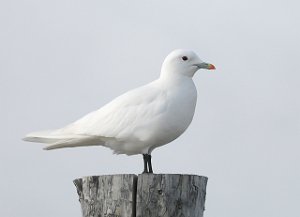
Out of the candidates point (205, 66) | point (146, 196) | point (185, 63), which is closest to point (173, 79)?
point (185, 63)

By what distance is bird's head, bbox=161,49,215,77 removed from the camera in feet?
21.9

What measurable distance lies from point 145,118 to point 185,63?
94cm

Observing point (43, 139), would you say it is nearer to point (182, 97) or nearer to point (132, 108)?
point (132, 108)

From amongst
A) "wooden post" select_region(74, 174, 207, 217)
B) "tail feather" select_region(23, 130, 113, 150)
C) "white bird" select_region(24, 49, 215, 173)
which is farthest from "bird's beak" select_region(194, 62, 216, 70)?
"wooden post" select_region(74, 174, 207, 217)

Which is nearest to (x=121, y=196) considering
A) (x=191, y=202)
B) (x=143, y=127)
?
(x=191, y=202)

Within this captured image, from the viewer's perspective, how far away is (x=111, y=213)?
15.5 feet

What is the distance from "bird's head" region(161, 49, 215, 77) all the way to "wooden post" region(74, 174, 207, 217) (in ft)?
6.90

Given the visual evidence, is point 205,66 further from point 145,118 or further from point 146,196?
point 146,196

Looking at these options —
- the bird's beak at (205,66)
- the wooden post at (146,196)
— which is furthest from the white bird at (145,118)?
the wooden post at (146,196)

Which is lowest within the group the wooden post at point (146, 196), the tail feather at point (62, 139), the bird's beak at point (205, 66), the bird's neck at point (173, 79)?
the wooden post at point (146, 196)

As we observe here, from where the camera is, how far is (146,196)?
4.68m

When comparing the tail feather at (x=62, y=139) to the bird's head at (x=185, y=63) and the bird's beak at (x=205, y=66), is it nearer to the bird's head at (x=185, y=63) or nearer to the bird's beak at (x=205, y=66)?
the bird's head at (x=185, y=63)

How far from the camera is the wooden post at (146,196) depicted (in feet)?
15.3

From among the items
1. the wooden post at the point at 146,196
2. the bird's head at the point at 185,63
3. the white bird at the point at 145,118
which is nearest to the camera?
the wooden post at the point at 146,196
